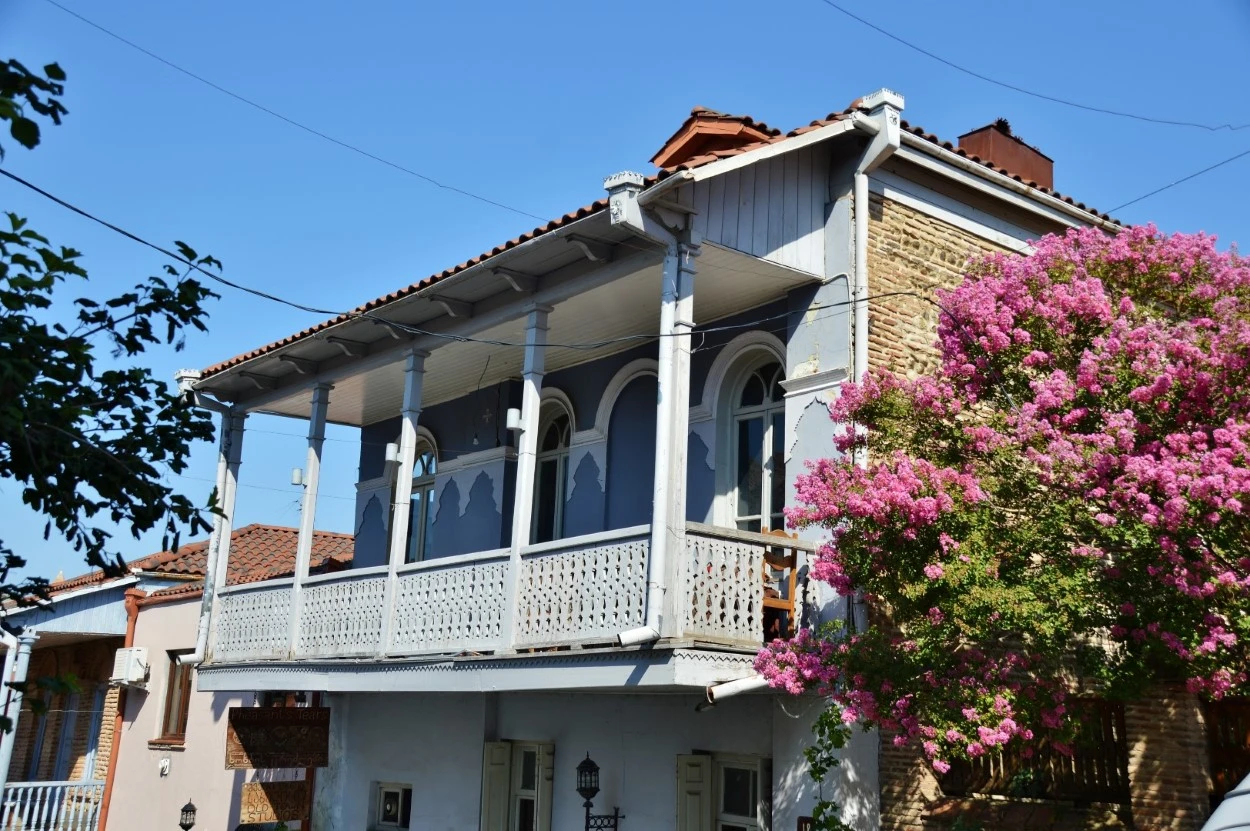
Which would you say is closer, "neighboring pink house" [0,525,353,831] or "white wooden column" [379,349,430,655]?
"white wooden column" [379,349,430,655]

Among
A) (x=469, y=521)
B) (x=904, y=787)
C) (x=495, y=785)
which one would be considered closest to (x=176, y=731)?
(x=469, y=521)

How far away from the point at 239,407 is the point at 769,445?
23.6 feet

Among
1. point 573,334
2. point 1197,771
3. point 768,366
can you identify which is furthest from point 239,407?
point 1197,771

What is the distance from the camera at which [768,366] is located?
11367 millimetres

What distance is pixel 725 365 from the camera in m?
11.5

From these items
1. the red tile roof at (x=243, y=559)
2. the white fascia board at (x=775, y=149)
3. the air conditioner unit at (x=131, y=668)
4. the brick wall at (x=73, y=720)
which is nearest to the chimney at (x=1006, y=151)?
the white fascia board at (x=775, y=149)

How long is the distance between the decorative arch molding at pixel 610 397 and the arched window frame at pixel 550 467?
2.34ft

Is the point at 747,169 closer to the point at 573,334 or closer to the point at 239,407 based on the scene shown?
the point at 573,334

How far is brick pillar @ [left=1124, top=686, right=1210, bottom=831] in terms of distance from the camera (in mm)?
8602

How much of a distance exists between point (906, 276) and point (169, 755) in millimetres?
12109

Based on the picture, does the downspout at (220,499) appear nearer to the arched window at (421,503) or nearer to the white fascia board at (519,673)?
the white fascia board at (519,673)

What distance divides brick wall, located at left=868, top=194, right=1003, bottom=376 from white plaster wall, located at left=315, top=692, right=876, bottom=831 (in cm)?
298

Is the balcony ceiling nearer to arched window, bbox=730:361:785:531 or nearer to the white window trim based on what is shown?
the white window trim

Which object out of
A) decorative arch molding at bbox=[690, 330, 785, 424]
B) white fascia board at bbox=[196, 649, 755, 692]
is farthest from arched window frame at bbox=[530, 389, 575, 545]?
white fascia board at bbox=[196, 649, 755, 692]
